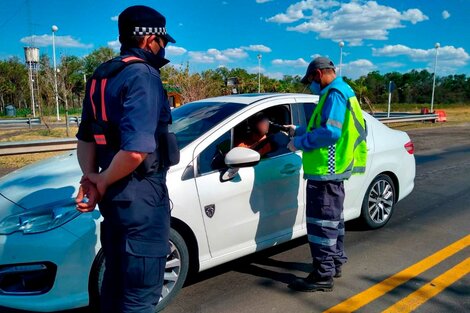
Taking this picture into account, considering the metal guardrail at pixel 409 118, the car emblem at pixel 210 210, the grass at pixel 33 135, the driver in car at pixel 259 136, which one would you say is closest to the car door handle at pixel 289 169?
the driver in car at pixel 259 136

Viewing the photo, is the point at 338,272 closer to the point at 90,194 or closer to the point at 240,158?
the point at 240,158

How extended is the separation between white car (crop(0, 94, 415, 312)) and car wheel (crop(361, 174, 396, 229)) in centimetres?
2

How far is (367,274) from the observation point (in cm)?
352

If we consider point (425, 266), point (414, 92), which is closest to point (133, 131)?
point (425, 266)

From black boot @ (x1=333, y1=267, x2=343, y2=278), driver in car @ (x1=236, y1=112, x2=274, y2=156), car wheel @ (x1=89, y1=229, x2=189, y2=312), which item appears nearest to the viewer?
car wheel @ (x1=89, y1=229, x2=189, y2=312)

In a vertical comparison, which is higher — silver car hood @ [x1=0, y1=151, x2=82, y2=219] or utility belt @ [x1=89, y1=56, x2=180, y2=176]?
utility belt @ [x1=89, y1=56, x2=180, y2=176]

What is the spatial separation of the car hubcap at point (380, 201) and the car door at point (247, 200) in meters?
1.24

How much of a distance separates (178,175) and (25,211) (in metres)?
1.08

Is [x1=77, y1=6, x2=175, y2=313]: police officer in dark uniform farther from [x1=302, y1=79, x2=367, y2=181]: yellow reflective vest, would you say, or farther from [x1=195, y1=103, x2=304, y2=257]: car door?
[x1=302, y1=79, x2=367, y2=181]: yellow reflective vest

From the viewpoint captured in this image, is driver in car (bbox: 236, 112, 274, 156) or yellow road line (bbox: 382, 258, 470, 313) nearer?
yellow road line (bbox: 382, 258, 470, 313)

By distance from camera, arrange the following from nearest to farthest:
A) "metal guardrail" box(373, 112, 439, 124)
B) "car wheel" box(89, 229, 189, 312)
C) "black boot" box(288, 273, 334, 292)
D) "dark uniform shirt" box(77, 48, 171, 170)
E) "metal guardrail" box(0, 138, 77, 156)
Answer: "dark uniform shirt" box(77, 48, 171, 170) → "car wheel" box(89, 229, 189, 312) → "black boot" box(288, 273, 334, 292) → "metal guardrail" box(0, 138, 77, 156) → "metal guardrail" box(373, 112, 439, 124)

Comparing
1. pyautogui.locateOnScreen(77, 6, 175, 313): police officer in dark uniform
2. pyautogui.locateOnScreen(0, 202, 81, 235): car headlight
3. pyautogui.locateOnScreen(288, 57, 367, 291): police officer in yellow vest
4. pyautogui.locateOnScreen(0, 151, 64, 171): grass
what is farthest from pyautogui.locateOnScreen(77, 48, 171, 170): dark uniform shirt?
pyautogui.locateOnScreen(0, 151, 64, 171): grass

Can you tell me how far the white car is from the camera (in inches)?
99.0

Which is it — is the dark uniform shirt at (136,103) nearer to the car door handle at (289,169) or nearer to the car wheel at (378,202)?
the car door handle at (289,169)
